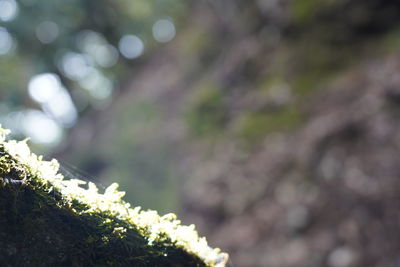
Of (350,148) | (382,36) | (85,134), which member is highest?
(85,134)

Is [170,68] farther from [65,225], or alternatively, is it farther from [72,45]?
[65,225]

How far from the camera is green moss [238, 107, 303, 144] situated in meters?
7.70

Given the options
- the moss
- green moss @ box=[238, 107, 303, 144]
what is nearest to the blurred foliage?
green moss @ box=[238, 107, 303, 144]

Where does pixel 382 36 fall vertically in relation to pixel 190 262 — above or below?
above

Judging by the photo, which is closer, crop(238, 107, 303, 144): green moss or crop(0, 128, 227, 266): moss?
crop(0, 128, 227, 266): moss

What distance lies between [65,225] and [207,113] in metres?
8.35

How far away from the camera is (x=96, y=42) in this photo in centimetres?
1576

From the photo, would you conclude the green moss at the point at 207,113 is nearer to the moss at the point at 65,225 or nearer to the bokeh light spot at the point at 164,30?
the bokeh light spot at the point at 164,30

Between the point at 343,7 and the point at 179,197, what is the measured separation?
4.48 metres

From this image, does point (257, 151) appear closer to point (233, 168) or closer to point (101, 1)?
point (233, 168)

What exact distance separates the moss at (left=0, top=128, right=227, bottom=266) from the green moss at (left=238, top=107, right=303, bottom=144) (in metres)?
6.03

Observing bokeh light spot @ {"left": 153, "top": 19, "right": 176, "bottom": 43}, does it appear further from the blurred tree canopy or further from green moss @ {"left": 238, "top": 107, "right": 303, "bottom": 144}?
green moss @ {"left": 238, "top": 107, "right": 303, "bottom": 144}

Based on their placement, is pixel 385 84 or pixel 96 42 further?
pixel 96 42

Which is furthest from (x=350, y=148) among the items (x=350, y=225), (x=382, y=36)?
(x=382, y=36)
